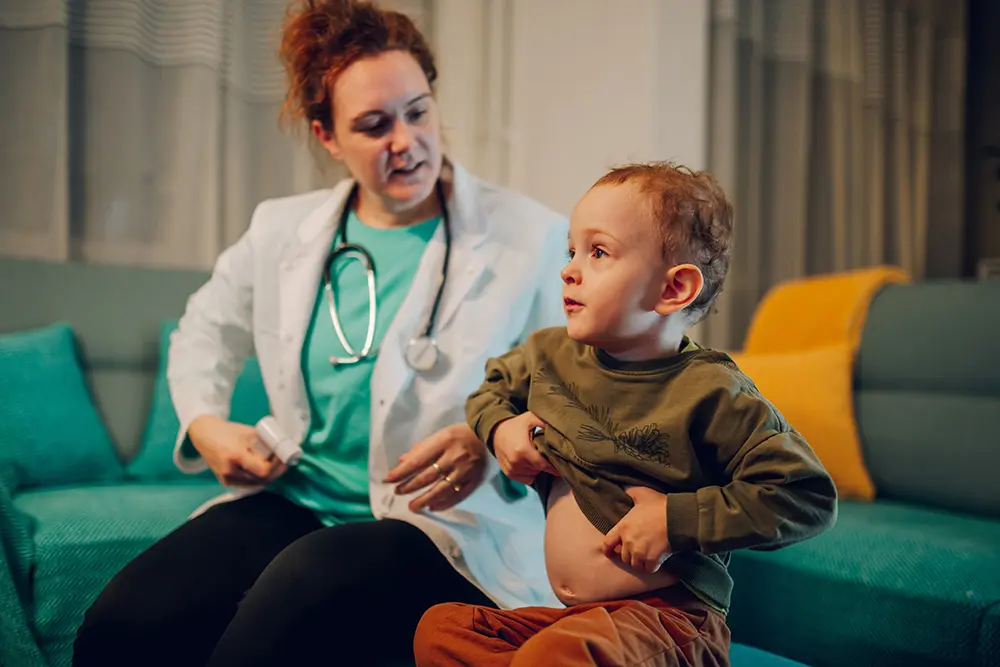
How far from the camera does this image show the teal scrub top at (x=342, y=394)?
103 centimetres

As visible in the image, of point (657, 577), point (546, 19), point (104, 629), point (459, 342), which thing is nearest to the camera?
point (657, 577)

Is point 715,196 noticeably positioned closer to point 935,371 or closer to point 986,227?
point 935,371

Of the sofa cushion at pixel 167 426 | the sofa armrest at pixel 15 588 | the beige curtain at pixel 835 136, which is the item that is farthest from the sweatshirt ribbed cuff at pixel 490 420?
the beige curtain at pixel 835 136

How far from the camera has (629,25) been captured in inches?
85.2

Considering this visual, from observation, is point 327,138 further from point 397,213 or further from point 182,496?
point 182,496

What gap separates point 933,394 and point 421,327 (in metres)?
1.04

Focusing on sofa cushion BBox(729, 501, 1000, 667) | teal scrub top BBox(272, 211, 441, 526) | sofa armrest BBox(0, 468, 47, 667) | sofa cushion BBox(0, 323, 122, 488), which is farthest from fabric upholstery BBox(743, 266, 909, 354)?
sofa armrest BBox(0, 468, 47, 667)

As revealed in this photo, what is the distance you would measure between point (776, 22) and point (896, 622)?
1915 mm

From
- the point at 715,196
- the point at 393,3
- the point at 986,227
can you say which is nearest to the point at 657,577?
the point at 715,196

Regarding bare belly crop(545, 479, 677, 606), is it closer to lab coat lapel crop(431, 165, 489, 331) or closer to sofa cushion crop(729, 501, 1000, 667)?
lab coat lapel crop(431, 165, 489, 331)

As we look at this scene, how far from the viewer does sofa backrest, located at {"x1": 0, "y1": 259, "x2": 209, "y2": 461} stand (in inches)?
60.7

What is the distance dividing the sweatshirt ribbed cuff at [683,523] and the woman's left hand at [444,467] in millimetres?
306

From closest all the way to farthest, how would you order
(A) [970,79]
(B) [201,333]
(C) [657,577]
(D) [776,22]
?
(C) [657,577] < (B) [201,333] < (D) [776,22] < (A) [970,79]

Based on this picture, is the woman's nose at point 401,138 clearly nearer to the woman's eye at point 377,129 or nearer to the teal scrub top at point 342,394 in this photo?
the woman's eye at point 377,129
